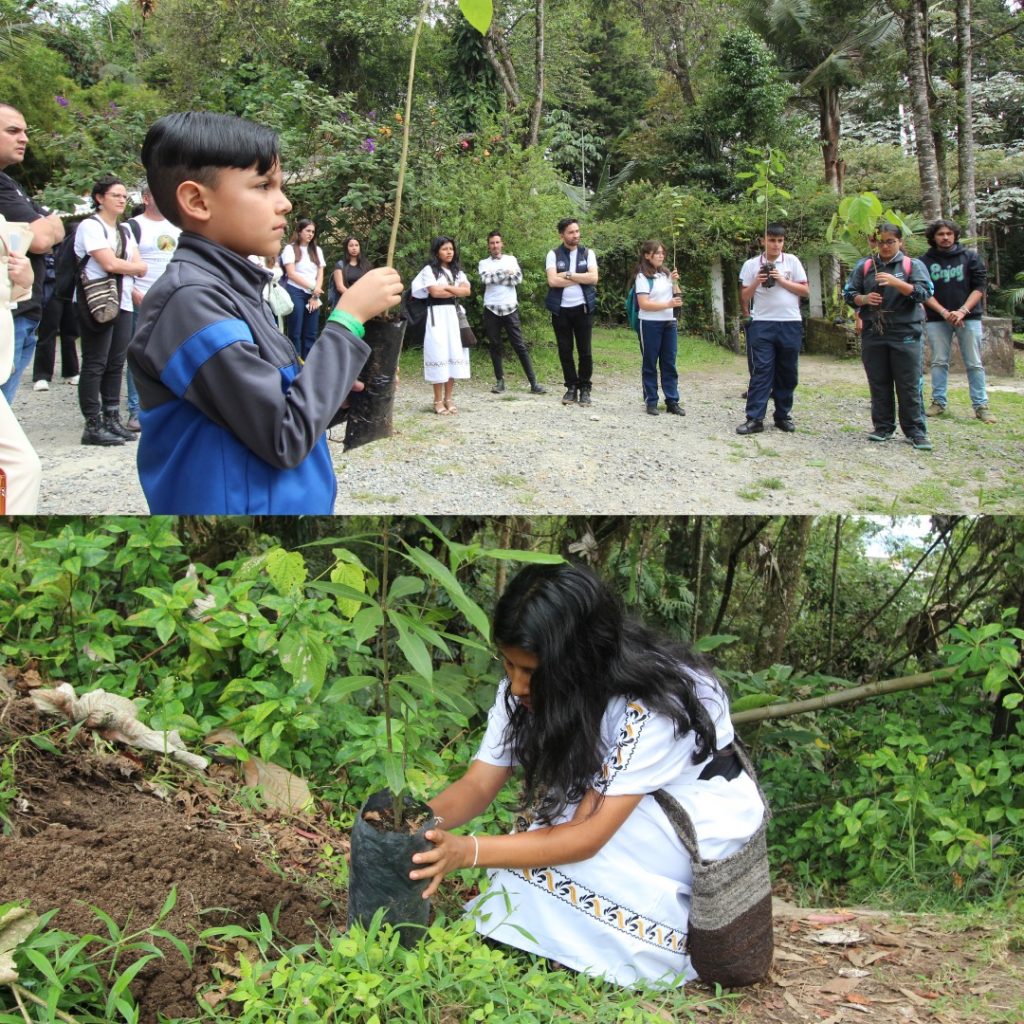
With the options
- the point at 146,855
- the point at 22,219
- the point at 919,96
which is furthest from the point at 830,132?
the point at 146,855

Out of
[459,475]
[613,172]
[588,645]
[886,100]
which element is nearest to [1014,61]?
[886,100]

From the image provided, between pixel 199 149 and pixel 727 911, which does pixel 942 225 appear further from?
pixel 199 149

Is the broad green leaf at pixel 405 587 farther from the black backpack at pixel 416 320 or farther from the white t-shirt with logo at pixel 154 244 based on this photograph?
the white t-shirt with logo at pixel 154 244

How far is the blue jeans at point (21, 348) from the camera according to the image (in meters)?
2.38

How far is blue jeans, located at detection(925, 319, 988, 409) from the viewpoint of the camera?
121 inches

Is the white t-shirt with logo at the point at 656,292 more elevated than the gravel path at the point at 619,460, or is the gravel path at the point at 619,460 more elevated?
the white t-shirt with logo at the point at 656,292

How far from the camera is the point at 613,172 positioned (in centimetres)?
279

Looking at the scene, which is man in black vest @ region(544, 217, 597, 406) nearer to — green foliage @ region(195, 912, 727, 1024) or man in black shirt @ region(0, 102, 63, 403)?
man in black shirt @ region(0, 102, 63, 403)

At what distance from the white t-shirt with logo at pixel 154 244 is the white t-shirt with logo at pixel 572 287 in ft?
3.53

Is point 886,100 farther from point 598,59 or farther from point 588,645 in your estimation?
point 588,645

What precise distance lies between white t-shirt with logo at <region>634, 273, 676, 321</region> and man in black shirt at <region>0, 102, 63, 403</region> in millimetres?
1715

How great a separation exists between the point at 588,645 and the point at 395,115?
148 centimetres

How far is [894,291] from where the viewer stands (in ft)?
11.1

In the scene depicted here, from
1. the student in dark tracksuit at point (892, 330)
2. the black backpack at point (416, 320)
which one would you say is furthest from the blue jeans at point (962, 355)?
the black backpack at point (416, 320)
